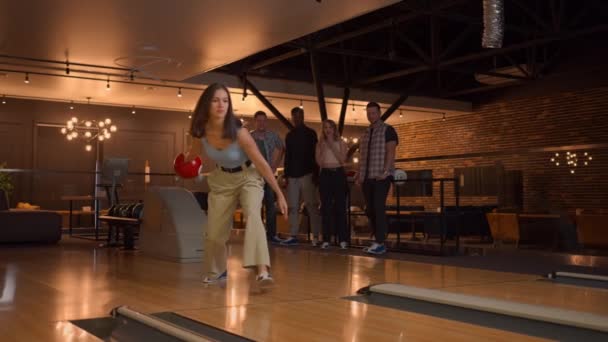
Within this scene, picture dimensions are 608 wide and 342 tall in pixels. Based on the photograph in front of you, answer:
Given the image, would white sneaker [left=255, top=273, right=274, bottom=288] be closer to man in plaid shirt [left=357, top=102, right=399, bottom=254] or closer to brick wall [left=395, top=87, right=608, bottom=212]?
man in plaid shirt [left=357, top=102, right=399, bottom=254]

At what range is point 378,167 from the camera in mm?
7223

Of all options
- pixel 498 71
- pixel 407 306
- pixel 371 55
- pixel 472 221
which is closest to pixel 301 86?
pixel 371 55

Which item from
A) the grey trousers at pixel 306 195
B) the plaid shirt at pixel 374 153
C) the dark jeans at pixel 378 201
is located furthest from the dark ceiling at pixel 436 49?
the dark jeans at pixel 378 201

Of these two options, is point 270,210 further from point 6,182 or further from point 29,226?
point 6,182

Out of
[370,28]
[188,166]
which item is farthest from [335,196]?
[370,28]

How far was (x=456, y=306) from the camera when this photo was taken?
12.0 feet

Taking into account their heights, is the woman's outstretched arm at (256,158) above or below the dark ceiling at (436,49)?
below

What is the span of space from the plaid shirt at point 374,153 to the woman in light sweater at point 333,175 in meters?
0.58

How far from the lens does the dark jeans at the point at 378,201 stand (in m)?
7.22

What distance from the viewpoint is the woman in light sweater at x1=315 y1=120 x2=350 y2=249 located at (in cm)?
798

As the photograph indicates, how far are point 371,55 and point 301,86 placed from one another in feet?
6.94

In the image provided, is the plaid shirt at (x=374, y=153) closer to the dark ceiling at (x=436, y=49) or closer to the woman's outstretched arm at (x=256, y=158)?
the woman's outstretched arm at (x=256, y=158)

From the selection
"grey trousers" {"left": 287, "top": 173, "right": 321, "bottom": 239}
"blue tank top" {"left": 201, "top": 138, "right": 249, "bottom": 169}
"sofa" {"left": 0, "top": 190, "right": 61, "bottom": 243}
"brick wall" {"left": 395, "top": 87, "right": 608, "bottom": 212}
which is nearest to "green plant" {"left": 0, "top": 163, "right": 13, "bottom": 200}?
"sofa" {"left": 0, "top": 190, "right": 61, "bottom": 243}

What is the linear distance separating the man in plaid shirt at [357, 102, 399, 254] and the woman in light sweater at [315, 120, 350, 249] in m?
0.62
